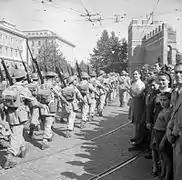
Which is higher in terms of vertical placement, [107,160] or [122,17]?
[122,17]

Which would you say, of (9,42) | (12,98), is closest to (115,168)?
(12,98)

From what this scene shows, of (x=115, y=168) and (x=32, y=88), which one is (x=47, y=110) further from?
(x=115, y=168)

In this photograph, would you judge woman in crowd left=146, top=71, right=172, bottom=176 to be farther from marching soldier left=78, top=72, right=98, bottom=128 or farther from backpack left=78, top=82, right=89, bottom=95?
backpack left=78, top=82, right=89, bottom=95

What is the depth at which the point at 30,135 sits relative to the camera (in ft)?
30.9

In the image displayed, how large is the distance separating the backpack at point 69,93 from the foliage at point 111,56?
182ft

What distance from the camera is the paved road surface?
5988mm

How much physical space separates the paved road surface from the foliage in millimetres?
55917

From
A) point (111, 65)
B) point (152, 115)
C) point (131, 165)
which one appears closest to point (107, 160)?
point (131, 165)

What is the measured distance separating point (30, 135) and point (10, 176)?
351cm

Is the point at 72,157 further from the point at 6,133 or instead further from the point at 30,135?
the point at 30,135

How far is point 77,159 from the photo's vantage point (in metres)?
7.09

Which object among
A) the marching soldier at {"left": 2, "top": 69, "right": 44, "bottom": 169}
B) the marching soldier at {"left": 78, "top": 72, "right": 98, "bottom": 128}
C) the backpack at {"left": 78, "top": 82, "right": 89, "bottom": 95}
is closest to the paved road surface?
the marching soldier at {"left": 2, "top": 69, "right": 44, "bottom": 169}

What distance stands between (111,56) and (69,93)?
197 feet

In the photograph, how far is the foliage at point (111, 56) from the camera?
67.4 meters
